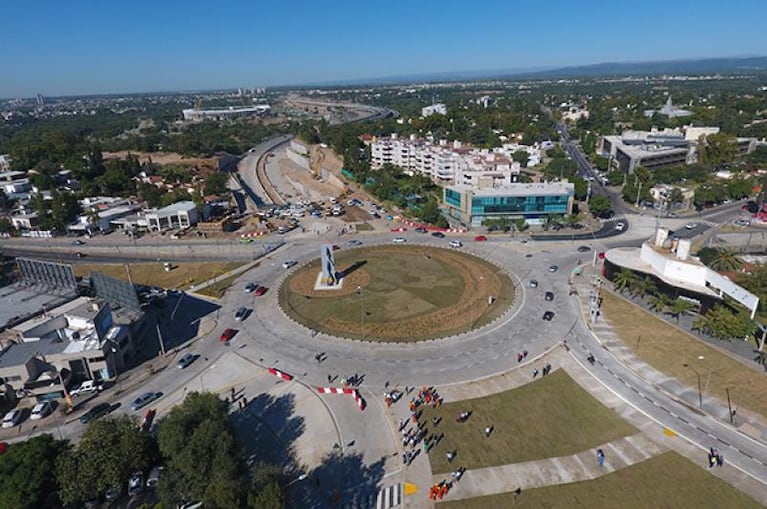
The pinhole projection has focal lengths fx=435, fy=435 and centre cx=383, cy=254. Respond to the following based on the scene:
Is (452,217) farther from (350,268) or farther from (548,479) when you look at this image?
(548,479)

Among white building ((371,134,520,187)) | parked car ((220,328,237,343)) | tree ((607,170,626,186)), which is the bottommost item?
parked car ((220,328,237,343))

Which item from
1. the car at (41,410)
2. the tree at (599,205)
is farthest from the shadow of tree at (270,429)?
the tree at (599,205)

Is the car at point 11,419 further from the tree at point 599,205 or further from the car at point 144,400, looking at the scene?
the tree at point 599,205

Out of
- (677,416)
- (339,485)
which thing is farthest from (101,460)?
(677,416)

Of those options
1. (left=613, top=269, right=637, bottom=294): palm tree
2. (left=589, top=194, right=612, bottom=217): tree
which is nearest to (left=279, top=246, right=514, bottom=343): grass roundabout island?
(left=613, top=269, right=637, bottom=294): palm tree

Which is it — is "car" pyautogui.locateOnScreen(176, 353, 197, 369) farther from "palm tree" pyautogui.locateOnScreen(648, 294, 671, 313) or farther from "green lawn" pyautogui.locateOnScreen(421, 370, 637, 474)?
"palm tree" pyautogui.locateOnScreen(648, 294, 671, 313)

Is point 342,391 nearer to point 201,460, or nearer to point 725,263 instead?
point 201,460
